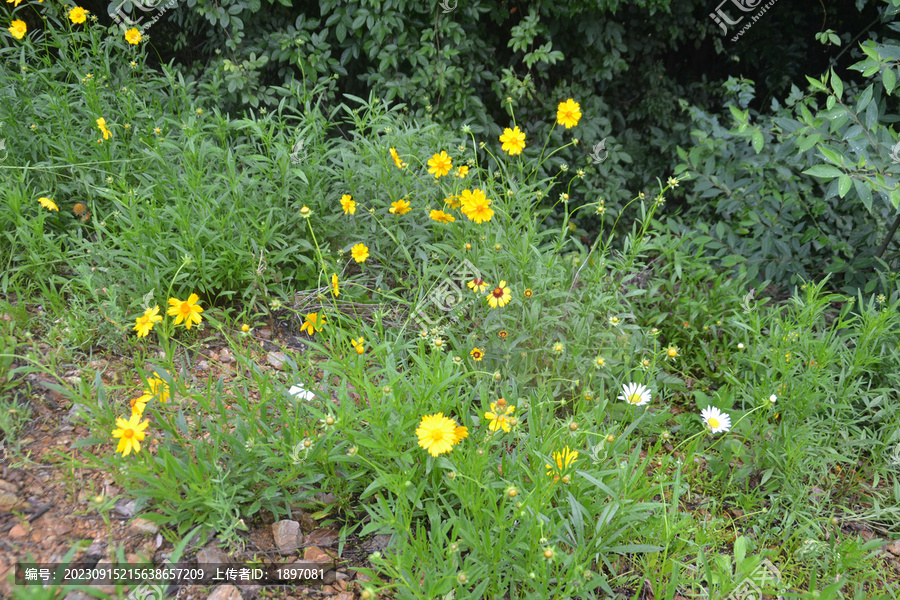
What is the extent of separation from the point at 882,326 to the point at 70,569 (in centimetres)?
253

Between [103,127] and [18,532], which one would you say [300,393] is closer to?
[18,532]

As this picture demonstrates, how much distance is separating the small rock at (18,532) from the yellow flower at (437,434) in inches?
38.1

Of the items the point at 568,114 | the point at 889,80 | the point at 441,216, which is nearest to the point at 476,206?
the point at 441,216

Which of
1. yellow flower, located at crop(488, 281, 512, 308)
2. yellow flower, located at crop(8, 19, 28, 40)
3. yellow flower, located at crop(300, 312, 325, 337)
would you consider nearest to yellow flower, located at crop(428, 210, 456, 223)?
yellow flower, located at crop(488, 281, 512, 308)

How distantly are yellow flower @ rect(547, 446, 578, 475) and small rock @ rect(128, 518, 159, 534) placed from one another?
0.98m

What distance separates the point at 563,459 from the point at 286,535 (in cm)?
73

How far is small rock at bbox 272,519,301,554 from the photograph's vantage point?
145 centimetres

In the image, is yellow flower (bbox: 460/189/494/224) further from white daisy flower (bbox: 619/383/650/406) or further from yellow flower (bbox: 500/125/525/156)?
white daisy flower (bbox: 619/383/650/406)

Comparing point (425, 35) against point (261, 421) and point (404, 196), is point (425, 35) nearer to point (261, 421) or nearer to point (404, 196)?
point (404, 196)

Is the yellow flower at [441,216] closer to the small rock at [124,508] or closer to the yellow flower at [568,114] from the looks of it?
the yellow flower at [568,114]

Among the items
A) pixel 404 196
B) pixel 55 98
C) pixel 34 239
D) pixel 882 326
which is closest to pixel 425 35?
pixel 404 196

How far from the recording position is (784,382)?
192 cm

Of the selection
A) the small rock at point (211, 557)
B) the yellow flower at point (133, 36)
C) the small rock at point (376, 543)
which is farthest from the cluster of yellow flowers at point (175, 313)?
the yellow flower at point (133, 36)

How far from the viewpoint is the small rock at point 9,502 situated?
4.61ft
